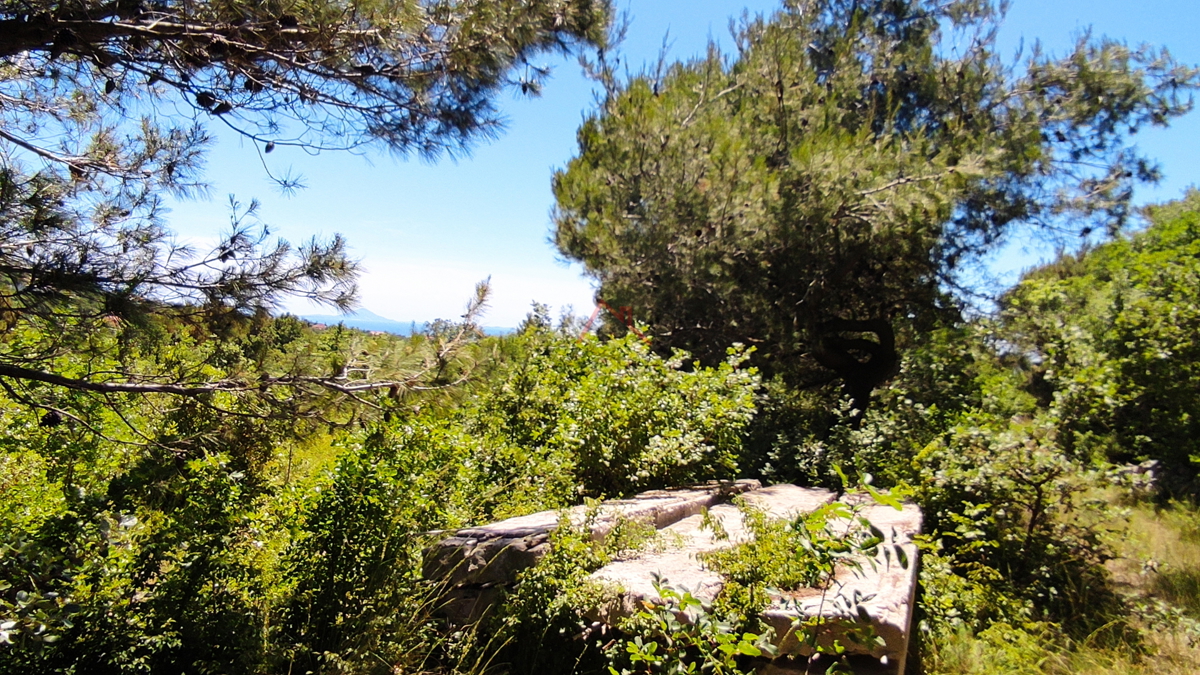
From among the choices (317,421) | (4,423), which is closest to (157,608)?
(317,421)

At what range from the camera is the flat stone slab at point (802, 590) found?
2.33 meters

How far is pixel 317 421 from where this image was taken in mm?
2938

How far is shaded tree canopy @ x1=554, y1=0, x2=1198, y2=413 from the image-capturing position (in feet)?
19.6

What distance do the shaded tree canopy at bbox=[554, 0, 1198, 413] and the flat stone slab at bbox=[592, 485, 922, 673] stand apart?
10.4 feet

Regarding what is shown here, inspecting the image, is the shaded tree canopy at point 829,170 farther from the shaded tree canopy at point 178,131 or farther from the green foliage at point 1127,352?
the shaded tree canopy at point 178,131

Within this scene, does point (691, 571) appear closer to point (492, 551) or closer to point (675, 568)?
point (675, 568)

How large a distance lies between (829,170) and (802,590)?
4111mm

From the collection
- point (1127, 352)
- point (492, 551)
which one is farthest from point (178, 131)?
point (1127, 352)

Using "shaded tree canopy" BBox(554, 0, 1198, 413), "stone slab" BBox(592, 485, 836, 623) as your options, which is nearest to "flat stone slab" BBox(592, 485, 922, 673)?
"stone slab" BBox(592, 485, 836, 623)

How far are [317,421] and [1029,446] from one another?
415 centimetres

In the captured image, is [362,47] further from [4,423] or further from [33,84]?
[4,423]

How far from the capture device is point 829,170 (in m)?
5.75

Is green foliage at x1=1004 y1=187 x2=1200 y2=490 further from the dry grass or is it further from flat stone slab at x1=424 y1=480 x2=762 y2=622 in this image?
flat stone slab at x1=424 y1=480 x2=762 y2=622

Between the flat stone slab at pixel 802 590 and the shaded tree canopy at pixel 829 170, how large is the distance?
3.17 metres
